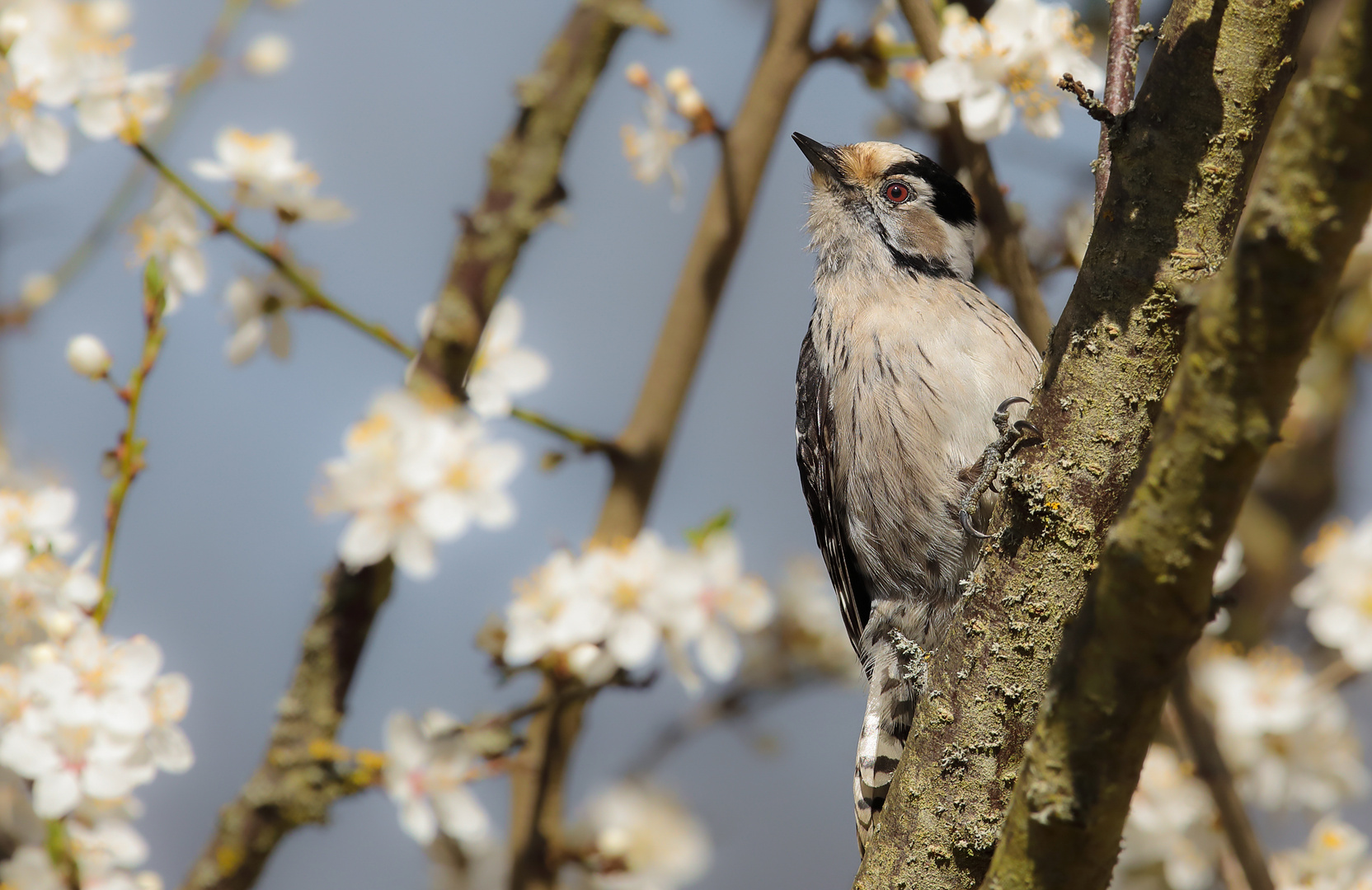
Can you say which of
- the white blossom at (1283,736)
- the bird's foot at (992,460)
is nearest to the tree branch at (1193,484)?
the bird's foot at (992,460)

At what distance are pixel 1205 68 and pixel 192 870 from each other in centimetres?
264

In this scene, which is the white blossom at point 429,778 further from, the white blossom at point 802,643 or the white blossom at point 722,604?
the white blossom at point 802,643

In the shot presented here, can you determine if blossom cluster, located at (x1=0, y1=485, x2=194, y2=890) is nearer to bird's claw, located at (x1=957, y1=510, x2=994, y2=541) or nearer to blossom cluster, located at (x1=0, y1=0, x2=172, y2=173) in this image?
blossom cluster, located at (x1=0, y1=0, x2=172, y2=173)

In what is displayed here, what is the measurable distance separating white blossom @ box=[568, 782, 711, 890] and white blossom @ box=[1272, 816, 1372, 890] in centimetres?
146

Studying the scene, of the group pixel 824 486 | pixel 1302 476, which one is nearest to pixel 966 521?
pixel 824 486

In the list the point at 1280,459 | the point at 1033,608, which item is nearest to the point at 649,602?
the point at 1033,608

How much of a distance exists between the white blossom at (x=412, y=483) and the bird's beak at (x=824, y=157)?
1.70 m

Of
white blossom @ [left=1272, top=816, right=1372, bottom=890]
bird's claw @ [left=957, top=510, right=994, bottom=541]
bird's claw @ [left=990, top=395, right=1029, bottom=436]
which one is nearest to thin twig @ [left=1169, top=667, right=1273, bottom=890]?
white blossom @ [left=1272, top=816, right=1372, bottom=890]

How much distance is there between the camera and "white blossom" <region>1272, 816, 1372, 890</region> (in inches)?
111

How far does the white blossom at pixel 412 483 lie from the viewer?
7.52ft

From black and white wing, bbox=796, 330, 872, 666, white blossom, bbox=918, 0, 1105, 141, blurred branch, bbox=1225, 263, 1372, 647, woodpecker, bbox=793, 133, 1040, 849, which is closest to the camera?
white blossom, bbox=918, 0, 1105, 141

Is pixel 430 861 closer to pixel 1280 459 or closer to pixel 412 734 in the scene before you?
pixel 412 734

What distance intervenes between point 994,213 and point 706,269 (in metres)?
0.86

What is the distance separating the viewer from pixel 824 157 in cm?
360
